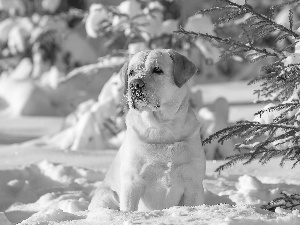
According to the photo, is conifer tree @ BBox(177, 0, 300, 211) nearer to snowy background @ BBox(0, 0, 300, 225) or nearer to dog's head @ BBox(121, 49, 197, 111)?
dog's head @ BBox(121, 49, 197, 111)

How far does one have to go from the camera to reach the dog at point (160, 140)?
4844mm

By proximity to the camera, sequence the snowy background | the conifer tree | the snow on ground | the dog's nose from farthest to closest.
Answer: the snowy background → the conifer tree → the dog's nose → the snow on ground

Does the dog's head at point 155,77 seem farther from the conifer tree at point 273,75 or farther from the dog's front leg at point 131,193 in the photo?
the dog's front leg at point 131,193

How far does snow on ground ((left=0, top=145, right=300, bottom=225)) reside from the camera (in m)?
3.97

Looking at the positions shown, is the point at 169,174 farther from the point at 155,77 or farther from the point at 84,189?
the point at 84,189

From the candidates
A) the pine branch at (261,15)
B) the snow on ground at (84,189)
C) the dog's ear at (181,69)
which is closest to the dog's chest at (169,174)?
the snow on ground at (84,189)

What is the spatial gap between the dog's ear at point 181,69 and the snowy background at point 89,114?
1.05 metres

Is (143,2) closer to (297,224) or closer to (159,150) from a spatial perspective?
(159,150)

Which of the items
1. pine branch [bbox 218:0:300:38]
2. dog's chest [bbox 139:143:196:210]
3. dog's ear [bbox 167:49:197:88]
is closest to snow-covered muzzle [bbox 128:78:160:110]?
dog's ear [bbox 167:49:197:88]

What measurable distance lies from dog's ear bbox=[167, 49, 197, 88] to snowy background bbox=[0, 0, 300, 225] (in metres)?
1.05

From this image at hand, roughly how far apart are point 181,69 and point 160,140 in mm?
521

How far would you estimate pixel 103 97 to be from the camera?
1052cm

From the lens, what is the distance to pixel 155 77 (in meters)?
4.89

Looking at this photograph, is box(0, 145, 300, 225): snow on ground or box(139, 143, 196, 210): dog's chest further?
box(139, 143, 196, 210): dog's chest
